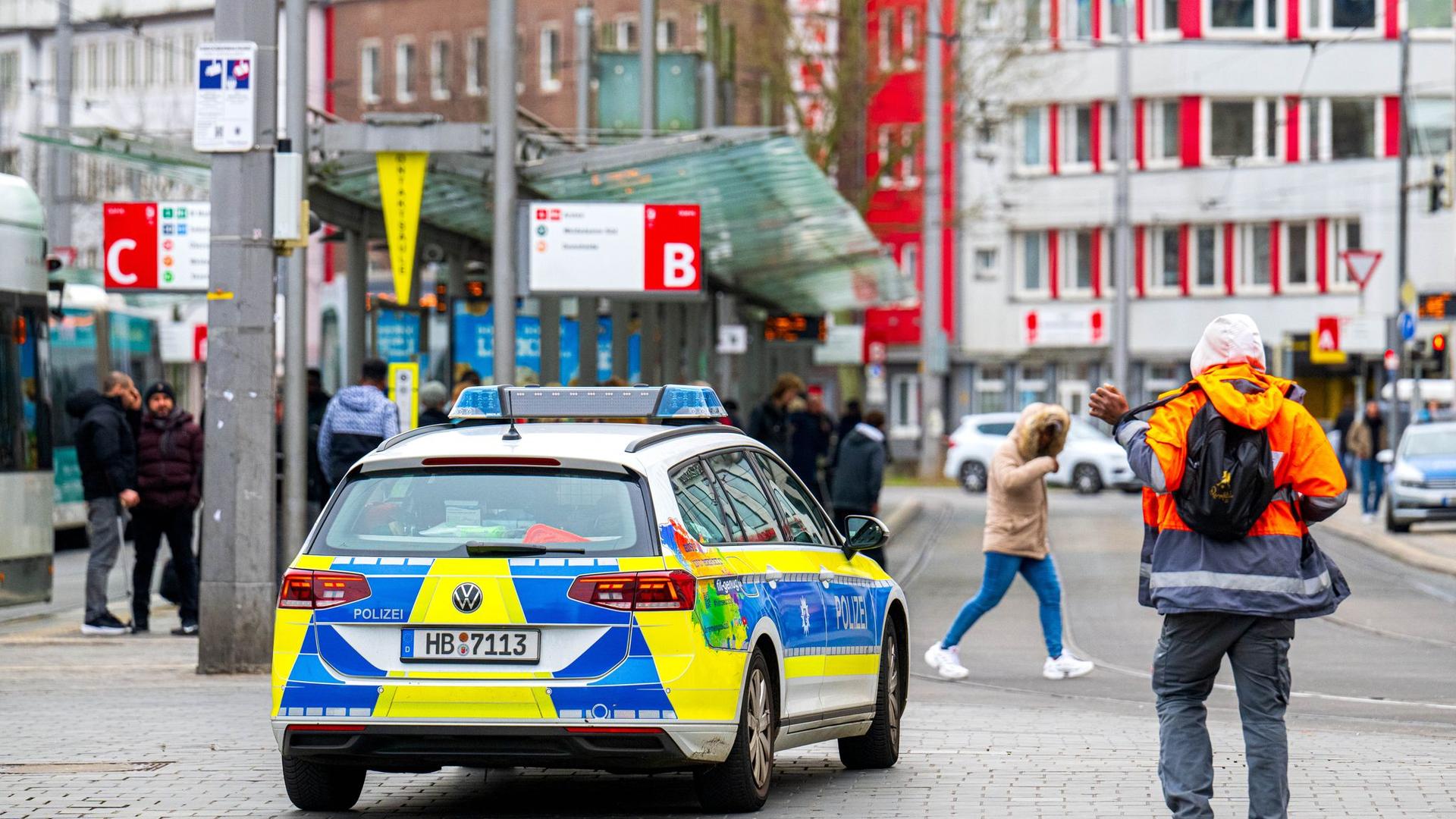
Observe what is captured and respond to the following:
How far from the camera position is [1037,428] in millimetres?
13797

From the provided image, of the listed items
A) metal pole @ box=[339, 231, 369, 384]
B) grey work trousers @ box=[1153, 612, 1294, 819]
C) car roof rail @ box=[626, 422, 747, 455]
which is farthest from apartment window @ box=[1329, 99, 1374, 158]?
grey work trousers @ box=[1153, 612, 1294, 819]

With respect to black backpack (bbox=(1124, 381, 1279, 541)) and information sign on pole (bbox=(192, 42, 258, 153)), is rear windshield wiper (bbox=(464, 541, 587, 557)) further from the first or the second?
information sign on pole (bbox=(192, 42, 258, 153))

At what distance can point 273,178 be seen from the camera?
13.2m

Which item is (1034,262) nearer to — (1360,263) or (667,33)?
(667,33)

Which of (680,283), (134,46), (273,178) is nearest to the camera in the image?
(273,178)

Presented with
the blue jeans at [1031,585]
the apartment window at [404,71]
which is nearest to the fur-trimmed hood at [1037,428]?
the blue jeans at [1031,585]

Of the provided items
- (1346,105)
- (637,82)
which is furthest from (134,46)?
(637,82)

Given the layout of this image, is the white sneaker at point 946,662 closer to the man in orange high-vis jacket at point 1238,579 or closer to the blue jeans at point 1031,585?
the blue jeans at point 1031,585

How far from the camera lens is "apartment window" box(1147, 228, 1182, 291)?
2388 inches

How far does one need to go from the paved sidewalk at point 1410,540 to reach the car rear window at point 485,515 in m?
15.3

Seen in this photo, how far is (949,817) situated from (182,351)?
27.4 m

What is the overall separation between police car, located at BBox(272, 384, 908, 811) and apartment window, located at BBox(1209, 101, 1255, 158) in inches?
2114

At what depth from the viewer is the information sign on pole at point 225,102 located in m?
13.0

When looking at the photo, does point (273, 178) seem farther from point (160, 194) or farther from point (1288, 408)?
point (160, 194)
